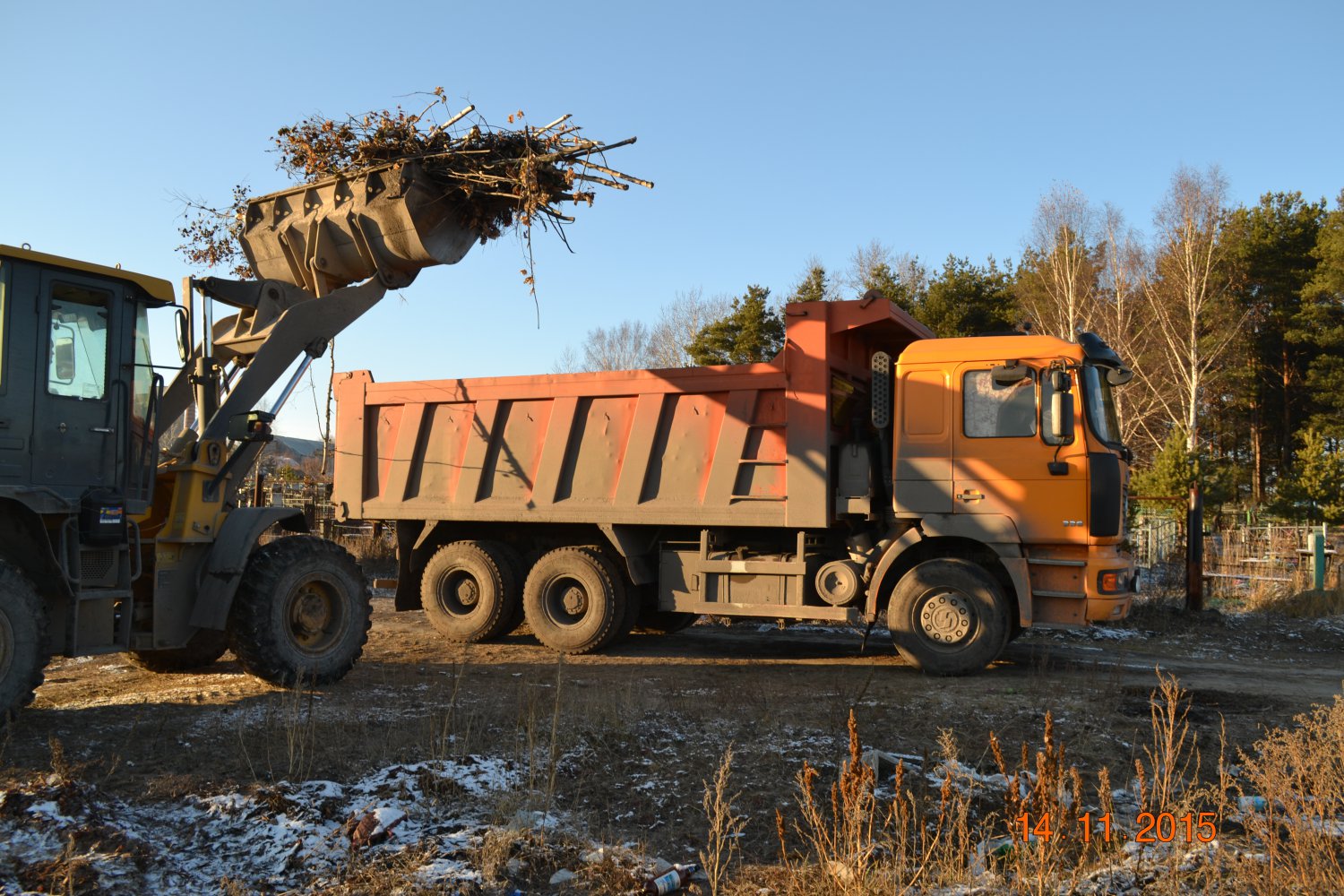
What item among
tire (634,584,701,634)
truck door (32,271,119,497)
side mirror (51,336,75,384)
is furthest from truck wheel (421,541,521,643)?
side mirror (51,336,75,384)

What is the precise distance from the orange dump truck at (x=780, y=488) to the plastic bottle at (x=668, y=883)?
17.0 ft

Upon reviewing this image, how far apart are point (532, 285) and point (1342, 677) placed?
27.0 feet

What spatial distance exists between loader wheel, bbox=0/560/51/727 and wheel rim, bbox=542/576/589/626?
5.33 m

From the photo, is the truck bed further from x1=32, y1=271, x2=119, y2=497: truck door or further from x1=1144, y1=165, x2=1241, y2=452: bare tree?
x1=1144, y1=165, x2=1241, y2=452: bare tree

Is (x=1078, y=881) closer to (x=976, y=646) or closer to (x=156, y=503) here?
(x=976, y=646)

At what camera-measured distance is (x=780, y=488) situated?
9.21 m

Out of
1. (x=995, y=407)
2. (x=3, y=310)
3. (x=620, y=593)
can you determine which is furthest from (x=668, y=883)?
(x=620, y=593)

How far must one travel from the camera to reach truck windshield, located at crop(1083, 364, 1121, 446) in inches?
328

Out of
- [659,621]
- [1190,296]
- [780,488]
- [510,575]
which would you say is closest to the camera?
[780,488]

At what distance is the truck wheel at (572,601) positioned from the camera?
32.7ft

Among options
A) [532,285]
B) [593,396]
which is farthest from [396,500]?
[532,285]

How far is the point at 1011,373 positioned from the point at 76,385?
6998 millimetres

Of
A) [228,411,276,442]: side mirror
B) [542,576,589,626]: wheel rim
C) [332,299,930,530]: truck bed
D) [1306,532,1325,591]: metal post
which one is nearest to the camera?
[228,411,276,442]: side mirror

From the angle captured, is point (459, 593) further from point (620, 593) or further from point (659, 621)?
point (659, 621)
